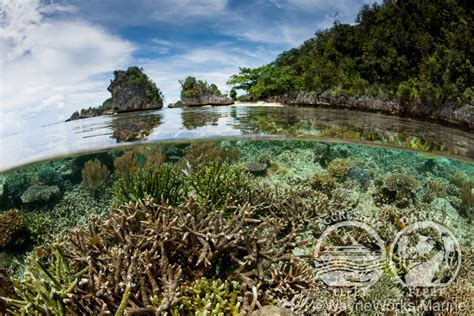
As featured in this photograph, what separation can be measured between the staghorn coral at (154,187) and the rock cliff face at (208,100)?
1197cm

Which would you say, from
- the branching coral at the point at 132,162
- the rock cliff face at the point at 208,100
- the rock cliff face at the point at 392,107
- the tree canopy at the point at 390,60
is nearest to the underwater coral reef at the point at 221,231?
the branching coral at the point at 132,162

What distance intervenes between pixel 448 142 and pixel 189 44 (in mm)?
11222

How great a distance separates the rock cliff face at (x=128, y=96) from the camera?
1922 cm

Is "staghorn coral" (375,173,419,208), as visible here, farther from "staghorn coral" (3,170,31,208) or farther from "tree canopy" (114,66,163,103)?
"tree canopy" (114,66,163,103)

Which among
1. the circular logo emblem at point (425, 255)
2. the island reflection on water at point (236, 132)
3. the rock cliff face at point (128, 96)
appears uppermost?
the rock cliff face at point (128, 96)

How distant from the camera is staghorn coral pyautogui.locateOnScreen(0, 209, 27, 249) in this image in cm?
859

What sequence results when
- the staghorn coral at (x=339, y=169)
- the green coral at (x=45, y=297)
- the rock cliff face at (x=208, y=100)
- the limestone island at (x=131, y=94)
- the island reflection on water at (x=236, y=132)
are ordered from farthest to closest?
the rock cliff face at (x=208, y=100), the limestone island at (x=131, y=94), the island reflection on water at (x=236, y=132), the staghorn coral at (x=339, y=169), the green coral at (x=45, y=297)

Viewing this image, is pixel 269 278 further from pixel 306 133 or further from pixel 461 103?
pixel 461 103

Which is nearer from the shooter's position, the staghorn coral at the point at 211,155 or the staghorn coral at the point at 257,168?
the staghorn coral at the point at 257,168

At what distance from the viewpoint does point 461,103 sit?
535 inches

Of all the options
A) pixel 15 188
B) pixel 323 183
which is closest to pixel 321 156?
pixel 323 183

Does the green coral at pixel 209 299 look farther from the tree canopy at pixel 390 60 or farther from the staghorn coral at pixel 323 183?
the tree canopy at pixel 390 60

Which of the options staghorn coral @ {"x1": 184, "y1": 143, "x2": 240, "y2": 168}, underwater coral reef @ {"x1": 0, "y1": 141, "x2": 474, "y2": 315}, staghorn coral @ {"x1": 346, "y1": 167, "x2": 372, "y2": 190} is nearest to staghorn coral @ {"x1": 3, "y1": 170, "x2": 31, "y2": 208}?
underwater coral reef @ {"x1": 0, "y1": 141, "x2": 474, "y2": 315}

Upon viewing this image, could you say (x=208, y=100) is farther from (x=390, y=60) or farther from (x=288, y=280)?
(x=288, y=280)
